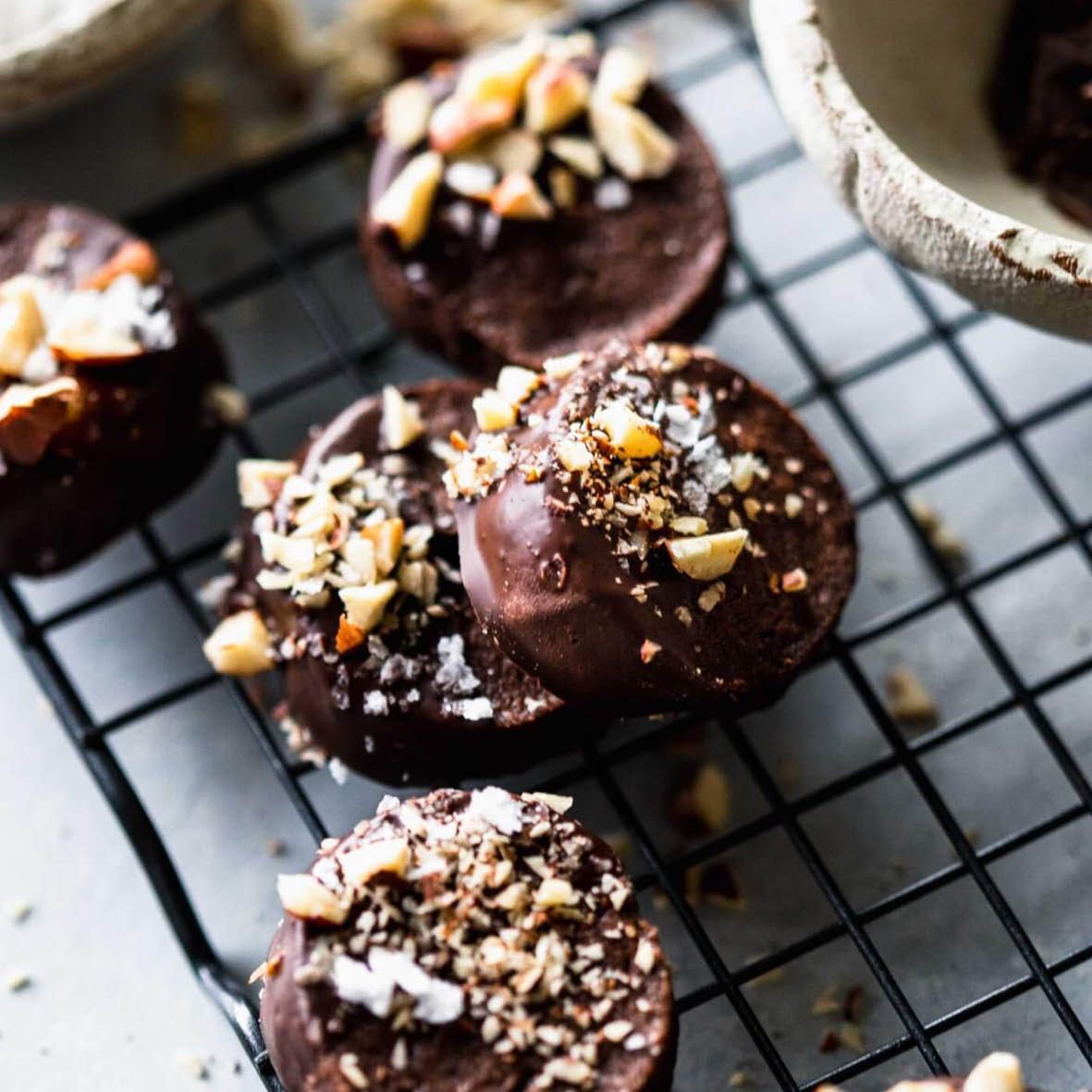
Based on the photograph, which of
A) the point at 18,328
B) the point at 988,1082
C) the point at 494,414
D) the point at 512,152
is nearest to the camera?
the point at 988,1082

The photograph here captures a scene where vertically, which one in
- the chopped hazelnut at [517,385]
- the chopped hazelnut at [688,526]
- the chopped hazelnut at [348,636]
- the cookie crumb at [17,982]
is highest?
the chopped hazelnut at [517,385]

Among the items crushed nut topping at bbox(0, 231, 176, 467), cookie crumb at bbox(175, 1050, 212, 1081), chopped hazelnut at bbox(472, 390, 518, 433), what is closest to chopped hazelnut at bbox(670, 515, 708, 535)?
chopped hazelnut at bbox(472, 390, 518, 433)

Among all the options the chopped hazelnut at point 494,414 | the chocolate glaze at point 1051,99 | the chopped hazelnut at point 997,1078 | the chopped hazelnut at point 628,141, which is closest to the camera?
the chopped hazelnut at point 997,1078

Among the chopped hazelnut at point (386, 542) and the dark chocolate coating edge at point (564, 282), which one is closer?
the chopped hazelnut at point (386, 542)

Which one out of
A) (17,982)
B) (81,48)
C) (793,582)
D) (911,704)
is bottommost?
(911,704)

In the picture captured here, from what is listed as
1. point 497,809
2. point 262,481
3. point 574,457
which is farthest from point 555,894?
point 262,481

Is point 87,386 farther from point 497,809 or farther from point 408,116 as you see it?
point 497,809

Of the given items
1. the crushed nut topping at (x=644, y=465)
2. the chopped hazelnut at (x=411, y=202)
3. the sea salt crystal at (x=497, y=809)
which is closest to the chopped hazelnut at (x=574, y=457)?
the crushed nut topping at (x=644, y=465)

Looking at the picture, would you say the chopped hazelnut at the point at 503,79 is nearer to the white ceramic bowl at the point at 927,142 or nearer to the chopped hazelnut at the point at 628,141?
the chopped hazelnut at the point at 628,141
